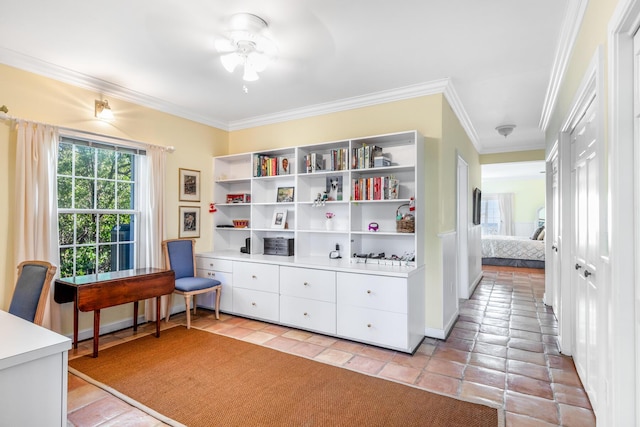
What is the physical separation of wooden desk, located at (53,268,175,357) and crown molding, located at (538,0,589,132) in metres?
3.75

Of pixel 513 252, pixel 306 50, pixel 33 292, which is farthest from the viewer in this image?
pixel 513 252

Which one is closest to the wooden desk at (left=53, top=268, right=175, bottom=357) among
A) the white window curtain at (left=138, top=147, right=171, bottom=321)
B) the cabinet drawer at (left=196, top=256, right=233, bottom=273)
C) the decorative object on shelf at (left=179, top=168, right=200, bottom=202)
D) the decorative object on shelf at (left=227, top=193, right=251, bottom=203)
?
the white window curtain at (left=138, top=147, right=171, bottom=321)

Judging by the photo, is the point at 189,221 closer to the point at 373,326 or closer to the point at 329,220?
the point at 329,220

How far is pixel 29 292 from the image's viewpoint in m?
1.92

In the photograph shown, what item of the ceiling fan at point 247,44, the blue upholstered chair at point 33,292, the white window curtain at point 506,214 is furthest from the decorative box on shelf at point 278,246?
the white window curtain at point 506,214

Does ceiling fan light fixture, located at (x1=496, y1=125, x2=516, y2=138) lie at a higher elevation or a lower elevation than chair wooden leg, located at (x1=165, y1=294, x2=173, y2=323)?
higher

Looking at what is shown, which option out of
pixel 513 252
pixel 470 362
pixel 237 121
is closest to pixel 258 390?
pixel 470 362

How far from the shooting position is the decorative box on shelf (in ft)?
13.1

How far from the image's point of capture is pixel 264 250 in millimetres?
4195

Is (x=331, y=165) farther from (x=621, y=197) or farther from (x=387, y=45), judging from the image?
(x=621, y=197)

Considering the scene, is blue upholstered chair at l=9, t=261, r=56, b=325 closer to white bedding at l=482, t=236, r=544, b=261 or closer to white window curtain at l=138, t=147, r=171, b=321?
white window curtain at l=138, t=147, r=171, b=321

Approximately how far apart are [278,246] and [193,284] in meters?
1.02

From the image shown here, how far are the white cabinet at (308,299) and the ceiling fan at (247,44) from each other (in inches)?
73.9

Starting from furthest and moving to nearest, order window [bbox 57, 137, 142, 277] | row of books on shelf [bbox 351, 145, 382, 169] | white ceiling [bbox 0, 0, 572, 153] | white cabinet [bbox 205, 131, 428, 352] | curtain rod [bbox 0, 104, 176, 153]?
1. row of books on shelf [bbox 351, 145, 382, 169]
2. window [bbox 57, 137, 142, 277]
3. white cabinet [bbox 205, 131, 428, 352]
4. curtain rod [bbox 0, 104, 176, 153]
5. white ceiling [bbox 0, 0, 572, 153]
